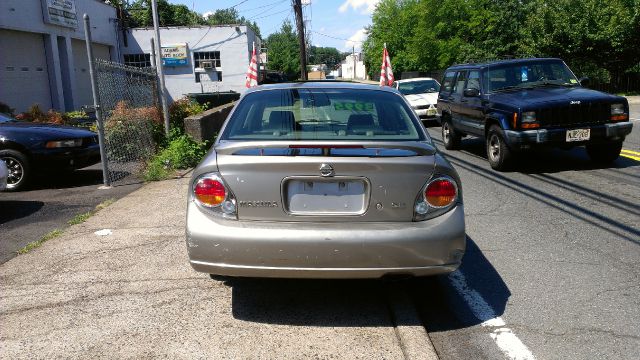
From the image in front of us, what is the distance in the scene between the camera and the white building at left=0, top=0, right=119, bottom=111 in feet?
66.3

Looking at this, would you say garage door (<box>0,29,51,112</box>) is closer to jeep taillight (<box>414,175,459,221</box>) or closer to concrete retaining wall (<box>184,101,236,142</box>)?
concrete retaining wall (<box>184,101,236,142</box>)

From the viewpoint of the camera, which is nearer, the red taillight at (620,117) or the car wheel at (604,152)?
the red taillight at (620,117)

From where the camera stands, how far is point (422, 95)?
56.8 feet

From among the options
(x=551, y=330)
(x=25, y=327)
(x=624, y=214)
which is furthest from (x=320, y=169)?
(x=624, y=214)

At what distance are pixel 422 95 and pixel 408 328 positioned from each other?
47.7 feet

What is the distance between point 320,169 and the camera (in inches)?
133

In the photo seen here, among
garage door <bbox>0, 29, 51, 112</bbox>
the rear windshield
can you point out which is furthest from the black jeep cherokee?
garage door <bbox>0, 29, 51, 112</bbox>

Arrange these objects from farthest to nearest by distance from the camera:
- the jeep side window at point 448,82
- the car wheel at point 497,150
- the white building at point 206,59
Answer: the white building at point 206,59, the jeep side window at point 448,82, the car wheel at point 497,150

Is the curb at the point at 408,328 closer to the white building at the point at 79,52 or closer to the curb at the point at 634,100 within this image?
the white building at the point at 79,52

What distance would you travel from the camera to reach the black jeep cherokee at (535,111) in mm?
8234

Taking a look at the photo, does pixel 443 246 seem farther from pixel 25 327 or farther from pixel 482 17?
pixel 482 17

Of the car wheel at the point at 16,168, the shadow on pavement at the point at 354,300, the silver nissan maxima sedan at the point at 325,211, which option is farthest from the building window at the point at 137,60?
the silver nissan maxima sedan at the point at 325,211

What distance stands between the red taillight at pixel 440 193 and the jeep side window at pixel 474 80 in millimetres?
6816

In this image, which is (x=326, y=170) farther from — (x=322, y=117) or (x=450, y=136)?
(x=450, y=136)
